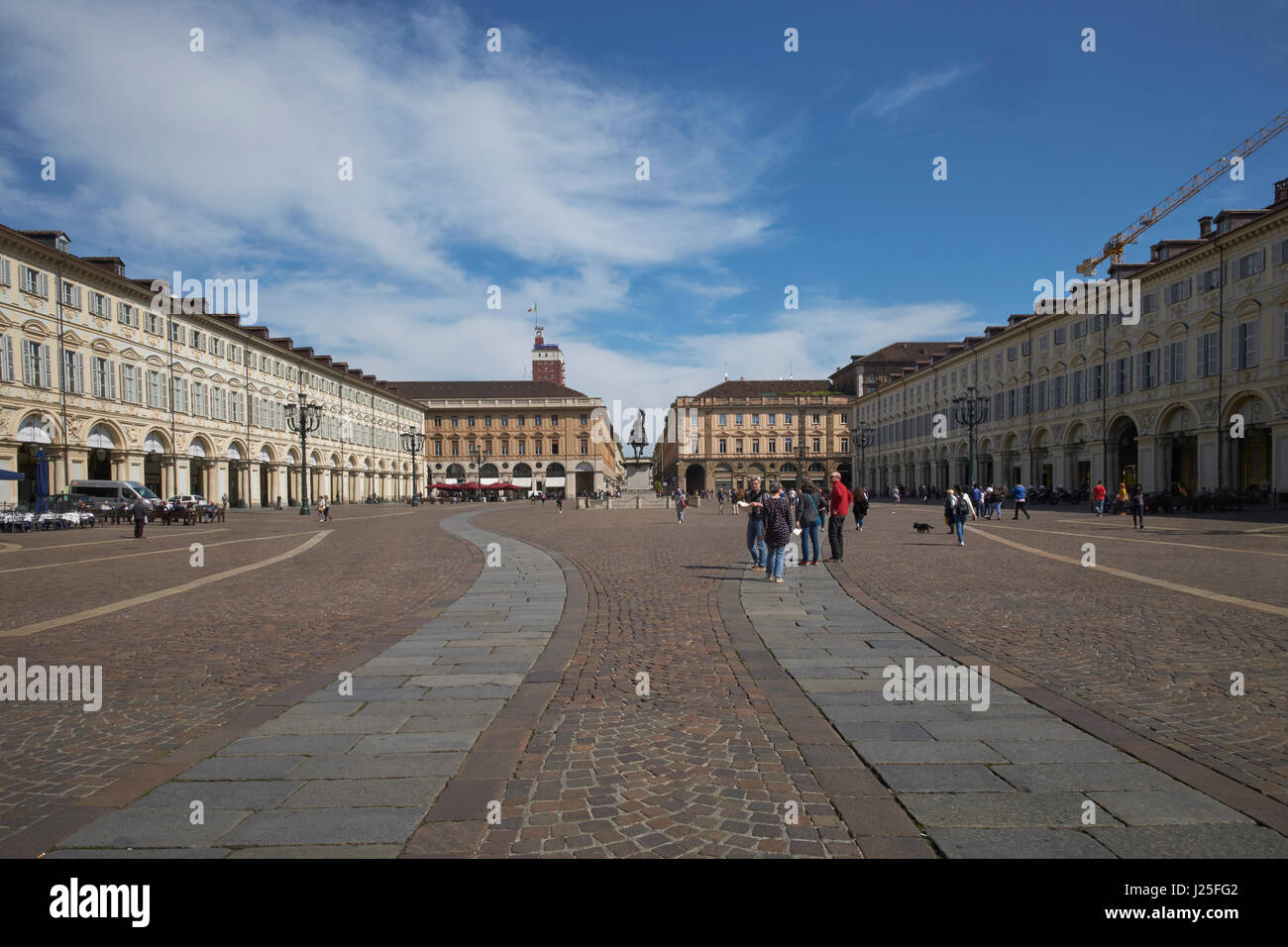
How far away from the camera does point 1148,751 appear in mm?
4086

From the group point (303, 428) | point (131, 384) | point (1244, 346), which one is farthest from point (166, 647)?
point (1244, 346)

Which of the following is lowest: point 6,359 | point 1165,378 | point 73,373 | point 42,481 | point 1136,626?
point 1136,626

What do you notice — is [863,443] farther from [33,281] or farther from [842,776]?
[842,776]

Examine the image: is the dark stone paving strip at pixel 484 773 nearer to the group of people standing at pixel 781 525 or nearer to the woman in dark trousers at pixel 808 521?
the group of people standing at pixel 781 525

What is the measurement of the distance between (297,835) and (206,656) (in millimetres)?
4292

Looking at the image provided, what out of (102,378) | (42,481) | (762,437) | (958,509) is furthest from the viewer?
(762,437)

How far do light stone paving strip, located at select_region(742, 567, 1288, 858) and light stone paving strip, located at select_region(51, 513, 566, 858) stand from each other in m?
2.33

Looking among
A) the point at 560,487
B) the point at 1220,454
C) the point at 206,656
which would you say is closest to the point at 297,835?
the point at 206,656

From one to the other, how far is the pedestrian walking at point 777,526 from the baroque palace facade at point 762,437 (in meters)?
84.1

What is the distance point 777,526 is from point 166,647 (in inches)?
308

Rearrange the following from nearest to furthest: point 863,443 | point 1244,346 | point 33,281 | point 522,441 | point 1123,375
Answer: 1. point 1244,346
2. point 33,281
3. point 1123,375
4. point 863,443
5. point 522,441

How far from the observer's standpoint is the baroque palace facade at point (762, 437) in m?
96.4
